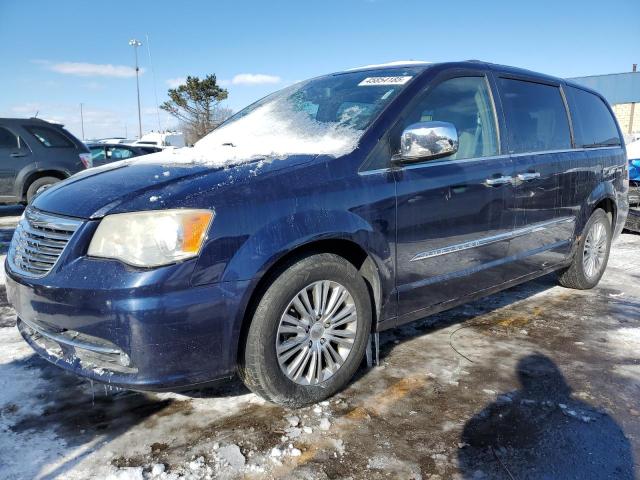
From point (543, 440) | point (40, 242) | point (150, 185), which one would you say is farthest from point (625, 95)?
point (40, 242)

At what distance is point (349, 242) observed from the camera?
2.62m

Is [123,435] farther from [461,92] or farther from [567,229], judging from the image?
[567,229]

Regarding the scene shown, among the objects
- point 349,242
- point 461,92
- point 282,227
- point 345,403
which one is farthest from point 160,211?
point 461,92

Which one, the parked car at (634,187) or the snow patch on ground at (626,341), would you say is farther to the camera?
the parked car at (634,187)

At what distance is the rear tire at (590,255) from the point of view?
180 inches

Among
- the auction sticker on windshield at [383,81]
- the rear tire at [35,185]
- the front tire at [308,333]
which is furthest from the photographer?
the rear tire at [35,185]

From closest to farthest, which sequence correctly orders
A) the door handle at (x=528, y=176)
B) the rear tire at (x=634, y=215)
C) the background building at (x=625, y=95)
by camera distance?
the door handle at (x=528, y=176) → the rear tire at (x=634, y=215) → the background building at (x=625, y=95)

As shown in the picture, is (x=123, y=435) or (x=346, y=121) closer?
(x=123, y=435)

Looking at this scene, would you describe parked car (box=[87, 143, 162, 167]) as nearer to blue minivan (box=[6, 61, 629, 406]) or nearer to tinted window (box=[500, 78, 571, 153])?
blue minivan (box=[6, 61, 629, 406])

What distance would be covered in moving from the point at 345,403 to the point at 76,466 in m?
1.26

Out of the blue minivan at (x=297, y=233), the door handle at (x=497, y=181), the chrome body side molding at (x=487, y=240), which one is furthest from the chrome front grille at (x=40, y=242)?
the door handle at (x=497, y=181)

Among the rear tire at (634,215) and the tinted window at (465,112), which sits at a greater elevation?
the tinted window at (465,112)

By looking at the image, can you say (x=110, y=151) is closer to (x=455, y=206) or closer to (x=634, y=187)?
(x=634, y=187)

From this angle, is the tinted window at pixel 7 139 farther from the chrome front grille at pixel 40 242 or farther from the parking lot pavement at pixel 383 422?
the chrome front grille at pixel 40 242
